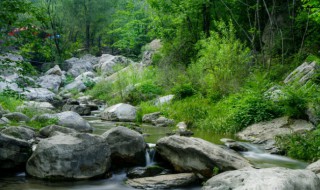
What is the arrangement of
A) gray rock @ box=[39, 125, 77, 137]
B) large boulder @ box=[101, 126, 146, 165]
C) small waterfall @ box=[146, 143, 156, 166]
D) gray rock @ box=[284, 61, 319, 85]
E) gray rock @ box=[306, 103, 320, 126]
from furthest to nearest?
gray rock @ box=[284, 61, 319, 85] < gray rock @ box=[306, 103, 320, 126] < gray rock @ box=[39, 125, 77, 137] < small waterfall @ box=[146, 143, 156, 166] < large boulder @ box=[101, 126, 146, 165]

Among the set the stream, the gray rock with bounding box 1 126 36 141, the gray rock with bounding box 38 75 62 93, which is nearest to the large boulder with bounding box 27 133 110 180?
the stream

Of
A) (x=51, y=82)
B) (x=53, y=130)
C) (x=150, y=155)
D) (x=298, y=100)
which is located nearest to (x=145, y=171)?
(x=150, y=155)

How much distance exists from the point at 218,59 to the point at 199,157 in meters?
8.99

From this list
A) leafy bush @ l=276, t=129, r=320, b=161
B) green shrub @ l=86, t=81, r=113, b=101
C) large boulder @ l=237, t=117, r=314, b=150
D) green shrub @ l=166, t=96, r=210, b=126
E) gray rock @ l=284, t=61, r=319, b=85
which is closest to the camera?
leafy bush @ l=276, t=129, r=320, b=161

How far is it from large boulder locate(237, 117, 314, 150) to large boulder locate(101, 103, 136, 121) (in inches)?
209

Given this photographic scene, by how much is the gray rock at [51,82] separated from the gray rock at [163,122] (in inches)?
576

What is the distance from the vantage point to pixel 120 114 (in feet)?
51.3

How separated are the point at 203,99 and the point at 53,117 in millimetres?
5945

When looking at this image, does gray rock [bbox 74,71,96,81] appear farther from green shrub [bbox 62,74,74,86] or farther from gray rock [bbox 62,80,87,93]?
green shrub [bbox 62,74,74,86]

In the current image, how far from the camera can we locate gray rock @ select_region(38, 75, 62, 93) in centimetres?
2708

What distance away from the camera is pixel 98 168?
7441 millimetres

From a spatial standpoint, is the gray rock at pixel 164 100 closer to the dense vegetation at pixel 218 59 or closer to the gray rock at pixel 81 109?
the dense vegetation at pixel 218 59

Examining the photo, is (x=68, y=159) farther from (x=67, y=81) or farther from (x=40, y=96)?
(x=67, y=81)

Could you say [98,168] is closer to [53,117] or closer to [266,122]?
[53,117]
